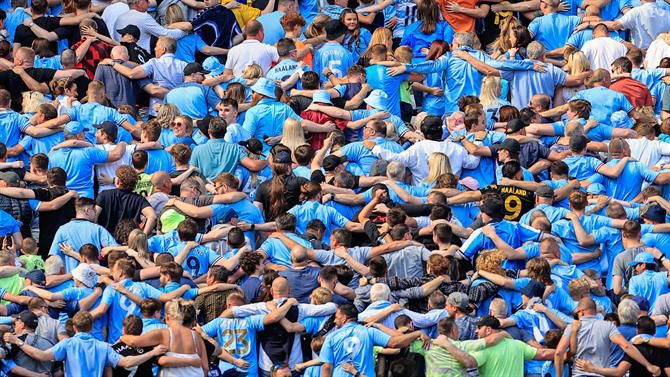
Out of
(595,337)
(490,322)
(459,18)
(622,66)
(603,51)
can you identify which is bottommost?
(459,18)

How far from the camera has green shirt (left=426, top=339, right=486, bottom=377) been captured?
19625 mm

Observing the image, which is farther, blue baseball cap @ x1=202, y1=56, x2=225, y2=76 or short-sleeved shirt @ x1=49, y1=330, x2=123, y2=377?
blue baseball cap @ x1=202, y1=56, x2=225, y2=76

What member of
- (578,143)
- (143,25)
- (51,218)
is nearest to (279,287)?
(51,218)

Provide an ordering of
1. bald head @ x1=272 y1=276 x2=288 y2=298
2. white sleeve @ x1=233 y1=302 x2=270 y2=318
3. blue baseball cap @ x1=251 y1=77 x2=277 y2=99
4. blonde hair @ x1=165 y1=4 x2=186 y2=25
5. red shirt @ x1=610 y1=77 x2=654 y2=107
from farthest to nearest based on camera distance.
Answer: blonde hair @ x1=165 y1=4 x2=186 y2=25 → red shirt @ x1=610 y1=77 x2=654 y2=107 → blue baseball cap @ x1=251 y1=77 x2=277 y2=99 → bald head @ x1=272 y1=276 x2=288 y2=298 → white sleeve @ x1=233 y1=302 x2=270 y2=318

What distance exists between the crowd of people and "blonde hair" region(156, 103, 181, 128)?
5cm

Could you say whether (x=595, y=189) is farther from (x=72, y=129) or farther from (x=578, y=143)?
(x=72, y=129)

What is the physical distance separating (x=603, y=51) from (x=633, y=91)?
42.6 inches

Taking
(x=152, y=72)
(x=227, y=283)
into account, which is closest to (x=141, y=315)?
(x=227, y=283)

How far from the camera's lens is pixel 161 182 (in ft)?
72.5

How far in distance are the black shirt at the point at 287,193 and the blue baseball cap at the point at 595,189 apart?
130 inches

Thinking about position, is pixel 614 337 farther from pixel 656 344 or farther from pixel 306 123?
pixel 306 123

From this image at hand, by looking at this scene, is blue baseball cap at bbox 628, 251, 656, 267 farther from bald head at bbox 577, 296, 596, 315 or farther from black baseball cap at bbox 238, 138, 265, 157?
black baseball cap at bbox 238, 138, 265, 157

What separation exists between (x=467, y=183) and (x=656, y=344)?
3.63 meters

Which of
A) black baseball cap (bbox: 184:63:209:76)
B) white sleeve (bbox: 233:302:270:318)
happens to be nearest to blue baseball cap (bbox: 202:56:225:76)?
black baseball cap (bbox: 184:63:209:76)
